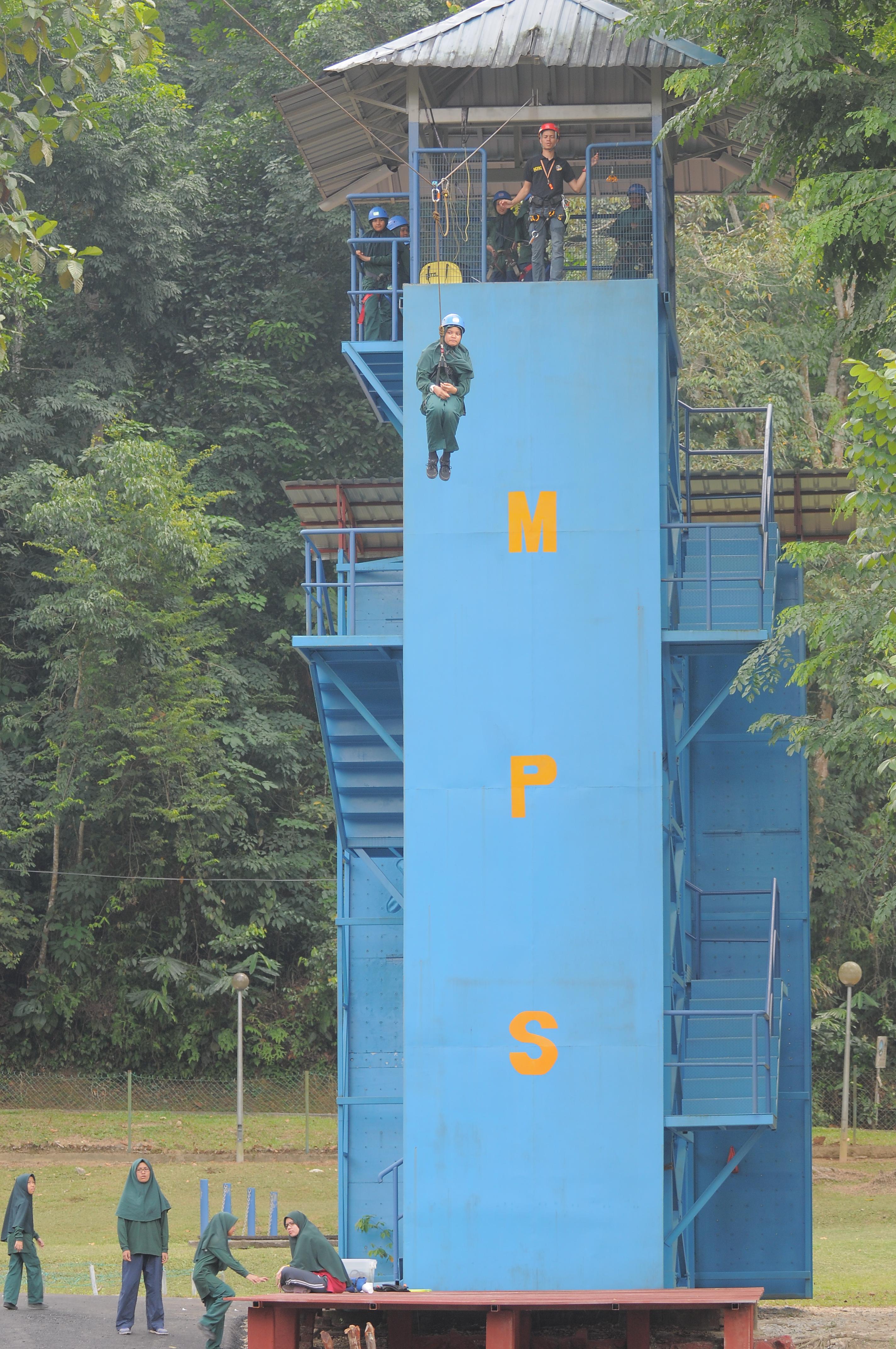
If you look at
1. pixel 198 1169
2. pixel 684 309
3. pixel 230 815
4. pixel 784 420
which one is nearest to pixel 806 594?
pixel 784 420

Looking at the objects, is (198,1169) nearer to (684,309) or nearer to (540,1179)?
(540,1179)

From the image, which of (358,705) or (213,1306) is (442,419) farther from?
(213,1306)

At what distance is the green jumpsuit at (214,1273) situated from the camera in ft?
51.3

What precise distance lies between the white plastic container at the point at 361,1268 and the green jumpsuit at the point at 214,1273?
1.68 metres

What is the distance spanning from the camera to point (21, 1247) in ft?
58.9

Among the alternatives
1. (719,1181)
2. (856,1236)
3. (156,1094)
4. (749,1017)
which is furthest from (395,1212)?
(156,1094)

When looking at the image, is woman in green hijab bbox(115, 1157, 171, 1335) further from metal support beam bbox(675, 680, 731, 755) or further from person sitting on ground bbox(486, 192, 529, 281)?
person sitting on ground bbox(486, 192, 529, 281)

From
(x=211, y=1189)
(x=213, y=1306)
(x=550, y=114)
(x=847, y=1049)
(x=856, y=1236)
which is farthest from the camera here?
(x=847, y=1049)

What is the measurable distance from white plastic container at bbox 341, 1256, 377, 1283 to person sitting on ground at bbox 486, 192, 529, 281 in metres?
10.2

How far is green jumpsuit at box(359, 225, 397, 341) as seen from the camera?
19.1m

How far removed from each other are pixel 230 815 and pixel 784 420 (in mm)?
15234

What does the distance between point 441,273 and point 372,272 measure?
202cm

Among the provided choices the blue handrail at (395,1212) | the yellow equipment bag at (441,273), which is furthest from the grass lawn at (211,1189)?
the yellow equipment bag at (441,273)

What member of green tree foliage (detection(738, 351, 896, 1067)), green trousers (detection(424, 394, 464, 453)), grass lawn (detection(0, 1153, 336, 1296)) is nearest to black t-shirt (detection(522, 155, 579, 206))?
green trousers (detection(424, 394, 464, 453))
